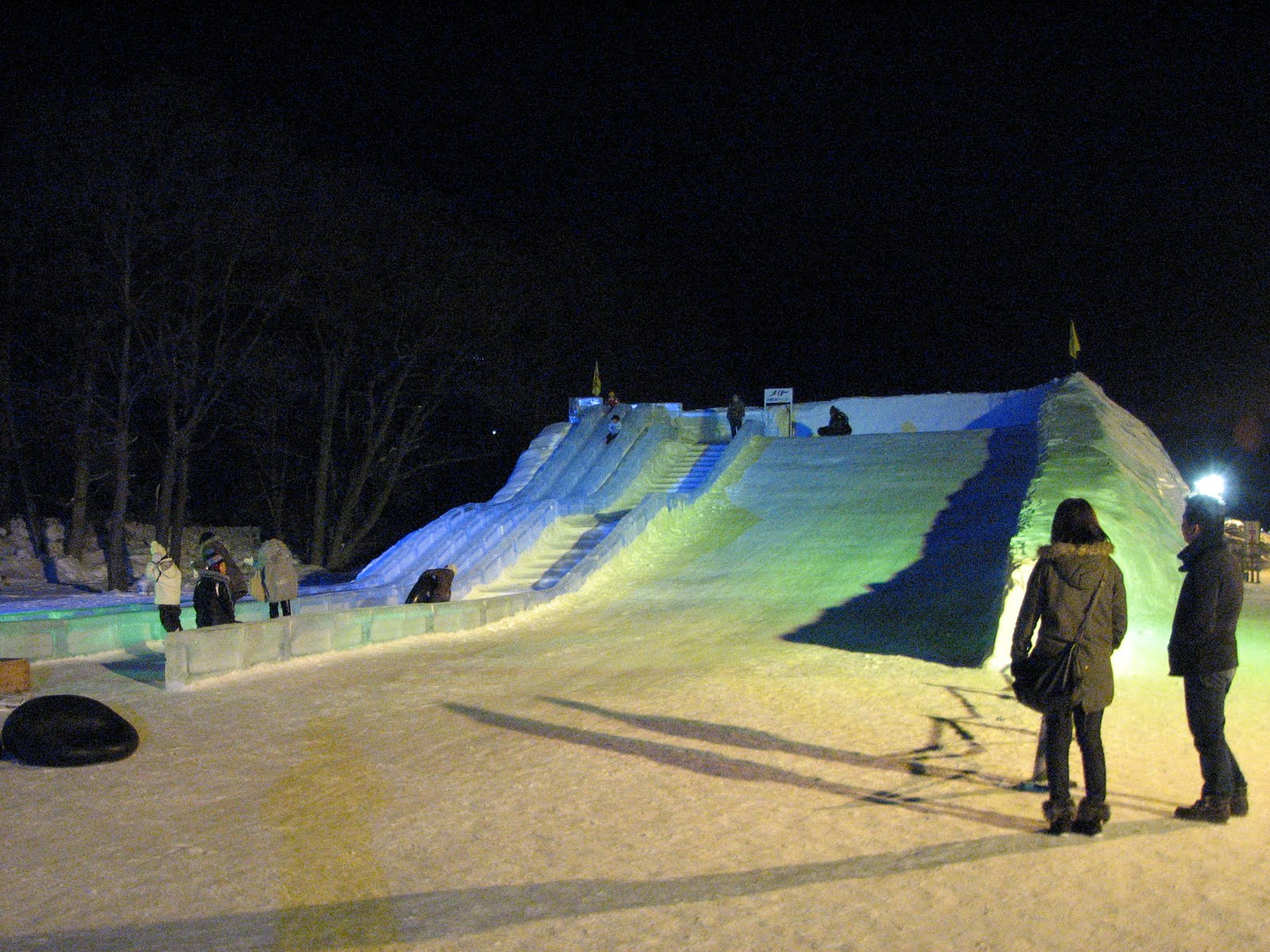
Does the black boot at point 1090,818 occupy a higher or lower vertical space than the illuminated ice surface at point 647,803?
higher

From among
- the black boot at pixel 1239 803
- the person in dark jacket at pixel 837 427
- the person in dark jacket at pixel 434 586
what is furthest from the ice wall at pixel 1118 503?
the person in dark jacket at pixel 434 586

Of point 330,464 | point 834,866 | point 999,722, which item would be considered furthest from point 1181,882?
point 330,464

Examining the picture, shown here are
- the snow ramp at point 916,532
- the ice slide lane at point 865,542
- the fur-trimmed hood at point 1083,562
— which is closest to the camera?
the fur-trimmed hood at point 1083,562

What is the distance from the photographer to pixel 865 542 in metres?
15.1

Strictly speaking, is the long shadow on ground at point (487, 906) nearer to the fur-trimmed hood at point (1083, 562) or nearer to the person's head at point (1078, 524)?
the fur-trimmed hood at point (1083, 562)

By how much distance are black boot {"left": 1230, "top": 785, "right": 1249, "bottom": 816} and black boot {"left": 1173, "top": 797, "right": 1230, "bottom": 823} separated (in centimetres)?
9

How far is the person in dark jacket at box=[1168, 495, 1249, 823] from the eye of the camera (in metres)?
4.94

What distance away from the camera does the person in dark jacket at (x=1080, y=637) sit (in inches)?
186

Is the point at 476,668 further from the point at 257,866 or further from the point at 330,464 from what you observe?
the point at 330,464

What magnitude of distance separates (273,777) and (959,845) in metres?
4.05

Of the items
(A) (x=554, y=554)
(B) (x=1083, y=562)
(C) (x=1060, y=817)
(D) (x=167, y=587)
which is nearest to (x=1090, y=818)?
(C) (x=1060, y=817)

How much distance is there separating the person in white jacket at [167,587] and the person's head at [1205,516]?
33.3ft

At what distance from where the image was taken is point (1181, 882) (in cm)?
427

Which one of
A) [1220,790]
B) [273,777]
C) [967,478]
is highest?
[967,478]
